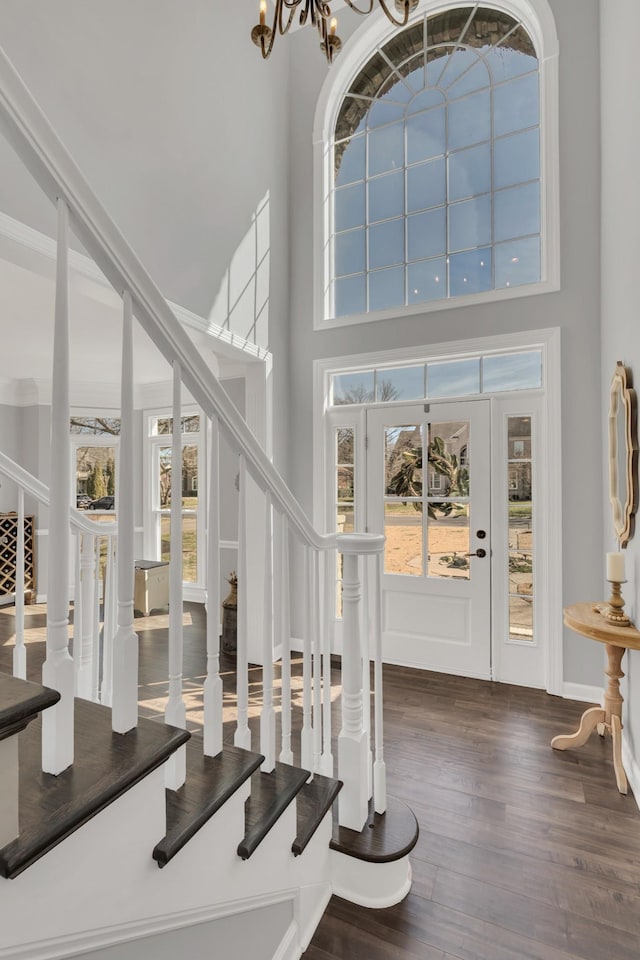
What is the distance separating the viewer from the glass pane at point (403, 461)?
366 centimetres

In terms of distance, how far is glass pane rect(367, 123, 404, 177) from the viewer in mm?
3764

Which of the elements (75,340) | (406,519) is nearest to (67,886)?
(406,519)

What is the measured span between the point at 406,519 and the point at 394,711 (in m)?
1.33

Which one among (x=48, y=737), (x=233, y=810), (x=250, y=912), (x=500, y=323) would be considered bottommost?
(x=250, y=912)

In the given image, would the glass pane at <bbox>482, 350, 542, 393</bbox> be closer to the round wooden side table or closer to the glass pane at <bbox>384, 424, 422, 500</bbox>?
the glass pane at <bbox>384, 424, 422, 500</bbox>

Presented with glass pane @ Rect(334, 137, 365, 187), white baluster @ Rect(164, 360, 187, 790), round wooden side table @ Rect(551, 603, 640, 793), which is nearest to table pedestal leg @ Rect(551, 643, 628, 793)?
round wooden side table @ Rect(551, 603, 640, 793)

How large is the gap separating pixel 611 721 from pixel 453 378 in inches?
88.9

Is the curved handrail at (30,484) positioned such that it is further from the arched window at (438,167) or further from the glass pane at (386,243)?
the glass pane at (386,243)

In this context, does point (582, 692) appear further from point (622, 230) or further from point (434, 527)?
point (622, 230)

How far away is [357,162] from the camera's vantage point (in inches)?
154

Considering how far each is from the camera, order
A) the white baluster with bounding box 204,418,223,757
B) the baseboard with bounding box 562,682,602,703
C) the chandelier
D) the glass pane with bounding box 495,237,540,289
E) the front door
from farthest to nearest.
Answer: the front door < the glass pane with bounding box 495,237,540,289 < the baseboard with bounding box 562,682,602,703 < the chandelier < the white baluster with bounding box 204,418,223,757

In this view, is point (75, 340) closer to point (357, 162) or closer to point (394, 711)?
point (357, 162)

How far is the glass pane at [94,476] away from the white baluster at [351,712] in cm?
577

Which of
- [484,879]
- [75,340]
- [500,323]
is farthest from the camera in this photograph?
[75,340]
